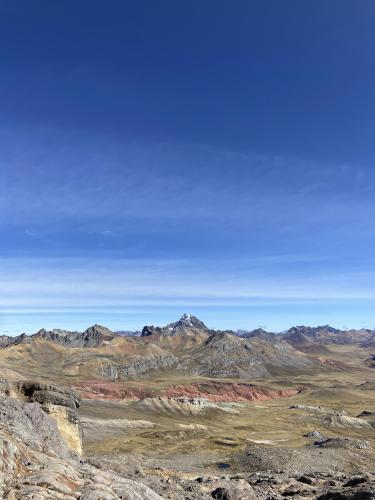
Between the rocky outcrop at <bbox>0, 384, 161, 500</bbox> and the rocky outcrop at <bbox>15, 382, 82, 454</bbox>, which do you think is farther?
the rocky outcrop at <bbox>15, 382, 82, 454</bbox>

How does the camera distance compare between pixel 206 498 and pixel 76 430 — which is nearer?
pixel 206 498

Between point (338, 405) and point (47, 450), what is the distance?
17335 cm

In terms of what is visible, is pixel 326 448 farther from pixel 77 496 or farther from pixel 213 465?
pixel 77 496

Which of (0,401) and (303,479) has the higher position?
(0,401)

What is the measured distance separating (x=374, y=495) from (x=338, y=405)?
165291 mm

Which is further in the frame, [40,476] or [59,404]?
[59,404]

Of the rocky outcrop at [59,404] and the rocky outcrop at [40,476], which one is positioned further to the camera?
the rocky outcrop at [59,404]

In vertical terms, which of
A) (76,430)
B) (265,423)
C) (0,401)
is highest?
(0,401)

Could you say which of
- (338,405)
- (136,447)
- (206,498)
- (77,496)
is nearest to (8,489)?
(77,496)

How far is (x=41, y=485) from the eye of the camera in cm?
1992

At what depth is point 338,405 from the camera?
180500 millimetres

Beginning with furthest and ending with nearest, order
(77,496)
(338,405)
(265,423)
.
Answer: (338,405) < (265,423) < (77,496)

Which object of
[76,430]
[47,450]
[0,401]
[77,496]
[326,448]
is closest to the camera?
[77,496]

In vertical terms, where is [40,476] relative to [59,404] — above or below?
below
